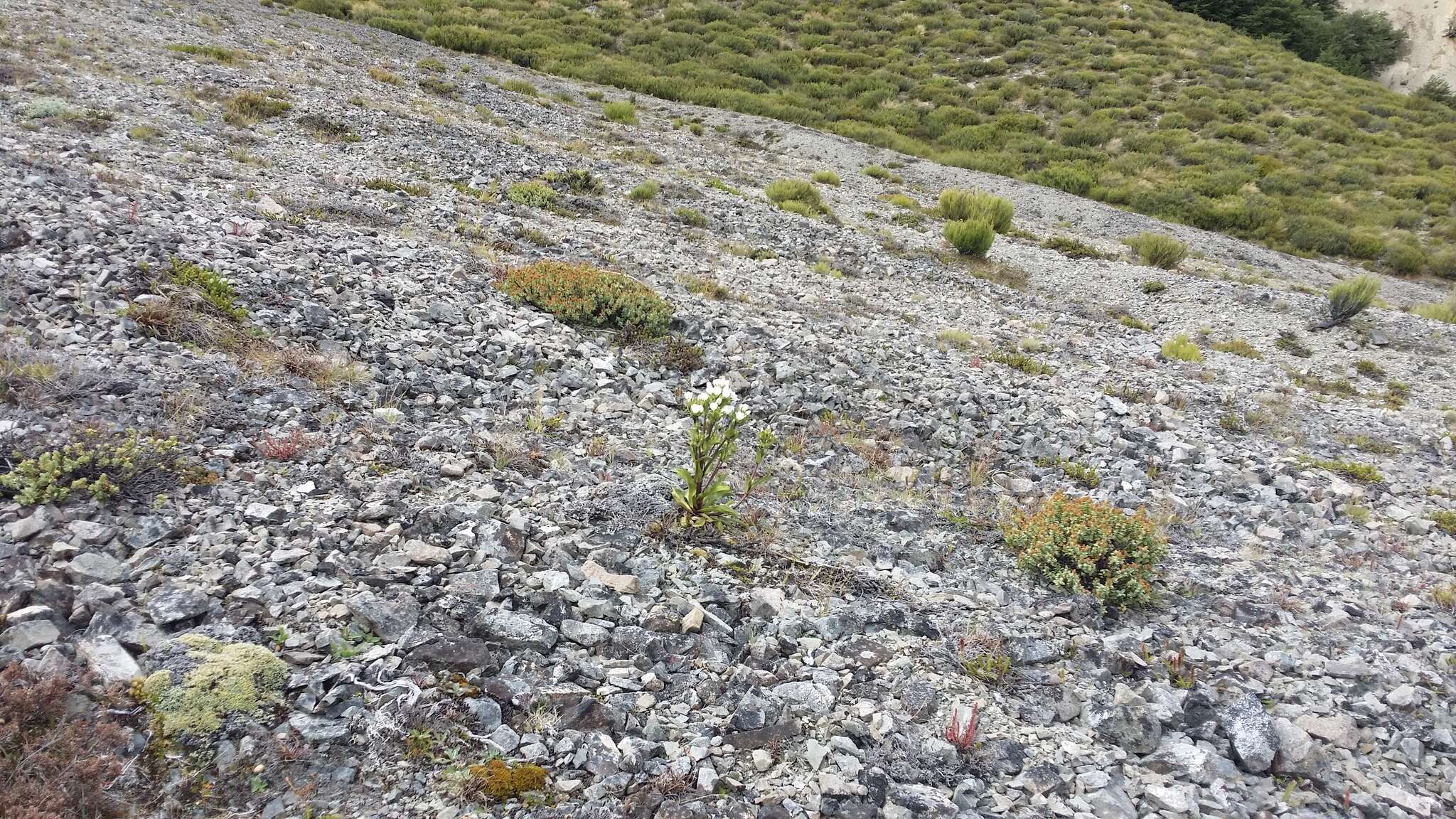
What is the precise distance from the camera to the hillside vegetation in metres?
28.1

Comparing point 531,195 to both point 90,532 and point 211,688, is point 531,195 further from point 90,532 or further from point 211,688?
point 211,688

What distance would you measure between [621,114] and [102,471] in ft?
84.5

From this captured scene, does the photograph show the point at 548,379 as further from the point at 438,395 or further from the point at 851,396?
the point at 851,396

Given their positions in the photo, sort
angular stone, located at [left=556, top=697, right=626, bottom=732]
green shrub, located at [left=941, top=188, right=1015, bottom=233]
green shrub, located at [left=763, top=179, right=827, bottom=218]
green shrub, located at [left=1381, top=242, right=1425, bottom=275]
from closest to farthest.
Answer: angular stone, located at [left=556, top=697, right=626, bottom=732], green shrub, located at [left=763, top=179, right=827, bottom=218], green shrub, located at [left=941, top=188, right=1015, bottom=233], green shrub, located at [left=1381, top=242, right=1425, bottom=275]

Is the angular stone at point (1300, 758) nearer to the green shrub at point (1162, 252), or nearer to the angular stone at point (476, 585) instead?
the angular stone at point (476, 585)

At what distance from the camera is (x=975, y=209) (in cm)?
2170

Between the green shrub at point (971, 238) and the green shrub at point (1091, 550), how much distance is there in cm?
1253

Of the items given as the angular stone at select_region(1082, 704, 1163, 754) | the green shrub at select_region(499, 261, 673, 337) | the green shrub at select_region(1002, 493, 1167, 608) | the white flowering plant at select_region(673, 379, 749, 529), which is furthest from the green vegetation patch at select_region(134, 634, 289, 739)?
the green shrub at select_region(499, 261, 673, 337)

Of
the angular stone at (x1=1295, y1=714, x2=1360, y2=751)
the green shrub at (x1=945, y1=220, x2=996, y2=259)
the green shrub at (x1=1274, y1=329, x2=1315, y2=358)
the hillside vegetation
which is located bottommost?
the angular stone at (x1=1295, y1=714, x2=1360, y2=751)

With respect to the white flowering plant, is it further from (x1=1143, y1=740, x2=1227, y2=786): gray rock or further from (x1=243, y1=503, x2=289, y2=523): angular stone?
(x1=1143, y1=740, x2=1227, y2=786): gray rock

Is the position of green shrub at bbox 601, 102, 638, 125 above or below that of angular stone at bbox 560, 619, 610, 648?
above

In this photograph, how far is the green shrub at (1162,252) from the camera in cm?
2034

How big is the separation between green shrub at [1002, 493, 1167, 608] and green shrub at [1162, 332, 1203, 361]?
7.75 metres

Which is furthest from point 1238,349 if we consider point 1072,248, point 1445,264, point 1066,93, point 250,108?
point 1066,93
